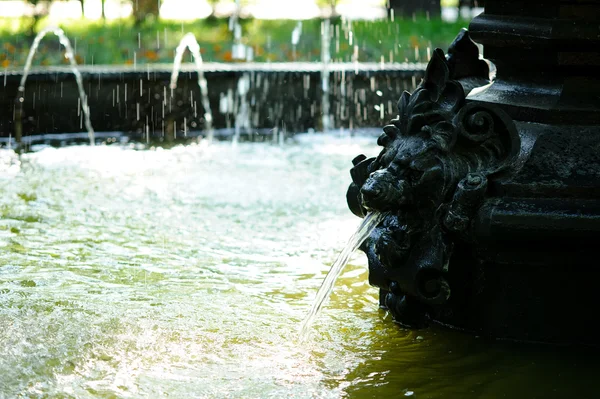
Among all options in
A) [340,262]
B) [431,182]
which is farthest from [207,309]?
[431,182]

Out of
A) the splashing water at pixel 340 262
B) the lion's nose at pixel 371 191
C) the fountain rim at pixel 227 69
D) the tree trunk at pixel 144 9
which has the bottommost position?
the splashing water at pixel 340 262

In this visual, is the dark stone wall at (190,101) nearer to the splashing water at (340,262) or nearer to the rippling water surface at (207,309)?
the rippling water surface at (207,309)

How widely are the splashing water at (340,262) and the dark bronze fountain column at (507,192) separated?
63 millimetres

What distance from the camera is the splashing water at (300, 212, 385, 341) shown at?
3723mm

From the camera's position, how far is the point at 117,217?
5.78 metres

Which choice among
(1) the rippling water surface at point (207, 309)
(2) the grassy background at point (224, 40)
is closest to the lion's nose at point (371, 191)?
(1) the rippling water surface at point (207, 309)

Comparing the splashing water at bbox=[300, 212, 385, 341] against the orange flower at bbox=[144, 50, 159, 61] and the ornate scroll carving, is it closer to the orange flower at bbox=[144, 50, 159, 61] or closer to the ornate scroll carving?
the ornate scroll carving

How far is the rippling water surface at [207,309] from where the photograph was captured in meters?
3.26

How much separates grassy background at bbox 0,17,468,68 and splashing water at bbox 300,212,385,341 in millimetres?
8944

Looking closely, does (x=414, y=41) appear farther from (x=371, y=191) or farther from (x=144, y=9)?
(x=371, y=191)

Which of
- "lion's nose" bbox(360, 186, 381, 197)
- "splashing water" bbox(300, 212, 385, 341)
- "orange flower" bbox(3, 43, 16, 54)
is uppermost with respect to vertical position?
"orange flower" bbox(3, 43, 16, 54)

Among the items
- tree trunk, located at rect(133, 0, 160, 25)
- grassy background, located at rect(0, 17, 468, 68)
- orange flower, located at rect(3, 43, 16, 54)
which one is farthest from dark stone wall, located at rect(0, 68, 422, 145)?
tree trunk, located at rect(133, 0, 160, 25)

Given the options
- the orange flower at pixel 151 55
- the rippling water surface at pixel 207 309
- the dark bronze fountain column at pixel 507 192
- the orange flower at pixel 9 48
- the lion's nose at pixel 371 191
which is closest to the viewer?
the rippling water surface at pixel 207 309

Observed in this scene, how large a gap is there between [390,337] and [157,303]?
929 millimetres
